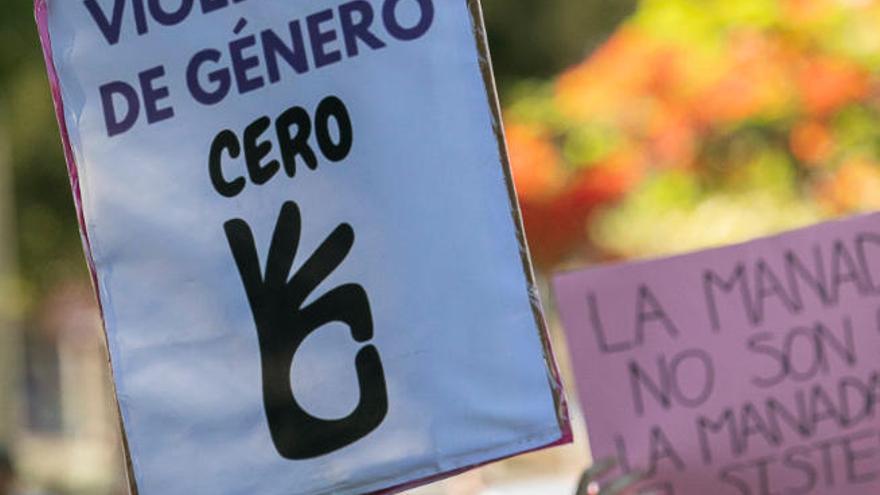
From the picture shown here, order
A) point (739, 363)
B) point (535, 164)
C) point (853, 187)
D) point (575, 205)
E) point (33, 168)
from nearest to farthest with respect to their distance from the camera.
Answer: point (739, 363)
point (853, 187)
point (535, 164)
point (575, 205)
point (33, 168)

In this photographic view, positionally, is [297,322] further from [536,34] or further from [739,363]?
[536,34]

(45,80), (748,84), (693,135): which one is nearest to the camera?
(748,84)

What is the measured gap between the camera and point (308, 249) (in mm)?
3857

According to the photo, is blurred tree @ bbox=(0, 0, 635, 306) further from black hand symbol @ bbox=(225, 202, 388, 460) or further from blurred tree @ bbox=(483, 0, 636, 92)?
black hand symbol @ bbox=(225, 202, 388, 460)

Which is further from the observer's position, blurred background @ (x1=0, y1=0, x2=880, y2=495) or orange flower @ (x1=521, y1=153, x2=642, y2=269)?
orange flower @ (x1=521, y1=153, x2=642, y2=269)

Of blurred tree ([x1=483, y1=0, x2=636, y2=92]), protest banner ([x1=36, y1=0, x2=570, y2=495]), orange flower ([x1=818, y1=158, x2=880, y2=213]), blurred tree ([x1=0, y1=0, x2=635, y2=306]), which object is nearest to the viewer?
protest banner ([x1=36, y1=0, x2=570, y2=495])

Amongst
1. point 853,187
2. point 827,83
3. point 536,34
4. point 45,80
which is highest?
point 45,80

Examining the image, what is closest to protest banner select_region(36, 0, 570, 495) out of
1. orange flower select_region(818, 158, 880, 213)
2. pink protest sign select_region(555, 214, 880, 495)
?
pink protest sign select_region(555, 214, 880, 495)

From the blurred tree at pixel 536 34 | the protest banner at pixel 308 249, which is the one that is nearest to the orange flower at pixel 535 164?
the blurred tree at pixel 536 34

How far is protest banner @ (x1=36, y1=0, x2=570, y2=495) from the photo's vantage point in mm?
3840

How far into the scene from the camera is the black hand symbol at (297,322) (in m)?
3.85

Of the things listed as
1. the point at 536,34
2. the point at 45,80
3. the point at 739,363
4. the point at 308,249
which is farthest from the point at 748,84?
the point at 45,80

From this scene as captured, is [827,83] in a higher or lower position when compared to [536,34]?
lower

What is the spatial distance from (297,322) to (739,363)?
1.53 meters
